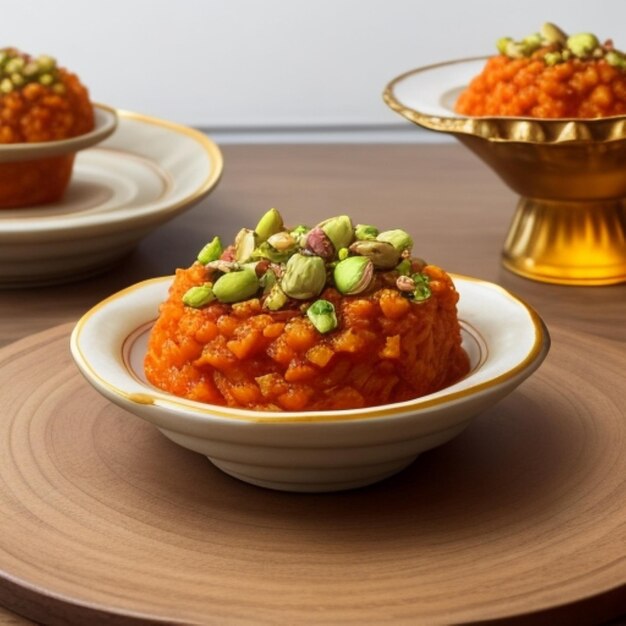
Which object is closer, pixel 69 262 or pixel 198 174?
pixel 69 262

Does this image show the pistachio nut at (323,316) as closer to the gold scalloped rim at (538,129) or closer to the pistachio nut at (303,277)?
the pistachio nut at (303,277)

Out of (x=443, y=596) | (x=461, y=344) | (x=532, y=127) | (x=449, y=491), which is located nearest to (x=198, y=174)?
(x=532, y=127)

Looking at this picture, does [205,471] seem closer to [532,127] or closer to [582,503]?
[582,503]

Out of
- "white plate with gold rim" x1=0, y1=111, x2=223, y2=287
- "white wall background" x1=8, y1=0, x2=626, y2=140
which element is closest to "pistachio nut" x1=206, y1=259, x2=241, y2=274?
"white plate with gold rim" x1=0, y1=111, x2=223, y2=287

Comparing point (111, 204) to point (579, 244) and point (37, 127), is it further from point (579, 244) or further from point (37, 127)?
point (579, 244)

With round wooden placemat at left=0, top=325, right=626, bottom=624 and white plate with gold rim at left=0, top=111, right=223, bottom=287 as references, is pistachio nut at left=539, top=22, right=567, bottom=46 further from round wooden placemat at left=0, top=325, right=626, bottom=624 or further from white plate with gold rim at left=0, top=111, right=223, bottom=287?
round wooden placemat at left=0, top=325, right=626, bottom=624

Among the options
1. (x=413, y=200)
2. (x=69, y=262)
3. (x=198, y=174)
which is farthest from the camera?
(x=413, y=200)
